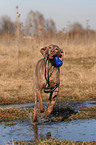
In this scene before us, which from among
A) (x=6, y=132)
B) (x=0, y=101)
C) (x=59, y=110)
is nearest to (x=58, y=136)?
(x=6, y=132)

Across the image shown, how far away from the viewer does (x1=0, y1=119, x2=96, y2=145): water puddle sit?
5199mm

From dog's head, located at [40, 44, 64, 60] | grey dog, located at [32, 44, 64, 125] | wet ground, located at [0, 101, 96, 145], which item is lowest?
wet ground, located at [0, 101, 96, 145]

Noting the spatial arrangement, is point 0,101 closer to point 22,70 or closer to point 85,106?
point 85,106

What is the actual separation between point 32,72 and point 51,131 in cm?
800

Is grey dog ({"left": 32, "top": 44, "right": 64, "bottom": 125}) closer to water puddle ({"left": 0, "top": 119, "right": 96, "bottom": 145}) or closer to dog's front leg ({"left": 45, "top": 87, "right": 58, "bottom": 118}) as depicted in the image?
dog's front leg ({"left": 45, "top": 87, "right": 58, "bottom": 118})

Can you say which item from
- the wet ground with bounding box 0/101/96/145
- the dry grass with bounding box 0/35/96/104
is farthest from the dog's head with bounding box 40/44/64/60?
the dry grass with bounding box 0/35/96/104

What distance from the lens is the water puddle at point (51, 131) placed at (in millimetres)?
5199

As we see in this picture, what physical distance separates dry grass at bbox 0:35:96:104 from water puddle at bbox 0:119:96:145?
3.12 m

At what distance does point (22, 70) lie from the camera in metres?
13.8

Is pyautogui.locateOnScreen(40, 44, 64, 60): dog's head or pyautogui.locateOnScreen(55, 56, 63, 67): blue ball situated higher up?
pyautogui.locateOnScreen(40, 44, 64, 60): dog's head

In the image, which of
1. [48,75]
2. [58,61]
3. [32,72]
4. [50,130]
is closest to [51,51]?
[58,61]

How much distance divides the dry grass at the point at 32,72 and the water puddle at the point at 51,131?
3116 millimetres

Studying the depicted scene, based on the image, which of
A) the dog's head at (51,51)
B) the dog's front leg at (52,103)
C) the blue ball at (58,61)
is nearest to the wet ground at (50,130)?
the dog's front leg at (52,103)

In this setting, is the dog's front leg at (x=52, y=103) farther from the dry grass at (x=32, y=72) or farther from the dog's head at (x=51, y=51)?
the dry grass at (x=32, y=72)
